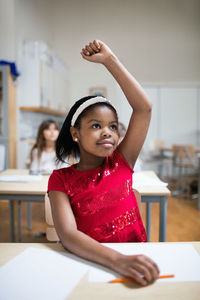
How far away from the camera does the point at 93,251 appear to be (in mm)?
654

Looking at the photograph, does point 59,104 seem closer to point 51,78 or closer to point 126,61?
point 51,78

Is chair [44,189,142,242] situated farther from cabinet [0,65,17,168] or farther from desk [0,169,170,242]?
cabinet [0,65,17,168]

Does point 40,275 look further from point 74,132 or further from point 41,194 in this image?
point 41,194

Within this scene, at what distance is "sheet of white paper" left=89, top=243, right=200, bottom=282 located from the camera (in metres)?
0.60

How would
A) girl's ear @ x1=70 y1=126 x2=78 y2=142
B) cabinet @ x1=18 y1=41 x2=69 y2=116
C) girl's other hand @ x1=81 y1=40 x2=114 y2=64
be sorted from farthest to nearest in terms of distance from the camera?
cabinet @ x1=18 y1=41 x2=69 y2=116
girl's ear @ x1=70 y1=126 x2=78 y2=142
girl's other hand @ x1=81 y1=40 x2=114 y2=64

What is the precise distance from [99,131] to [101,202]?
0.22 meters

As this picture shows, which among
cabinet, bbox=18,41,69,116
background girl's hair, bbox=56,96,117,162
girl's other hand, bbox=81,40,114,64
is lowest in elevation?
background girl's hair, bbox=56,96,117,162

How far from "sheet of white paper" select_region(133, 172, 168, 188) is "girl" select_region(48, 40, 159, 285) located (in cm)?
80

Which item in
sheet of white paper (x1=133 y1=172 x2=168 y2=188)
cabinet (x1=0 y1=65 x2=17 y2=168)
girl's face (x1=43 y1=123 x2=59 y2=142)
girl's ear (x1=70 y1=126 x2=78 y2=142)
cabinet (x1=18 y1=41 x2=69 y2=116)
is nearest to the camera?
girl's ear (x1=70 y1=126 x2=78 y2=142)

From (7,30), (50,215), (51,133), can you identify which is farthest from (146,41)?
(50,215)

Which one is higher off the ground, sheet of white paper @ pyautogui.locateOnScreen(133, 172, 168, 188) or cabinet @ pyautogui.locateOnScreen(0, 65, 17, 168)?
cabinet @ pyautogui.locateOnScreen(0, 65, 17, 168)

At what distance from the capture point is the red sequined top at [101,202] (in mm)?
831

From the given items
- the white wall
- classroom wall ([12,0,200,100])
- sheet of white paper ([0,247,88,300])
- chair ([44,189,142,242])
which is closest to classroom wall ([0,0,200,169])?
classroom wall ([12,0,200,100])

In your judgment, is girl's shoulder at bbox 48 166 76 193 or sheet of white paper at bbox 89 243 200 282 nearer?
sheet of white paper at bbox 89 243 200 282
